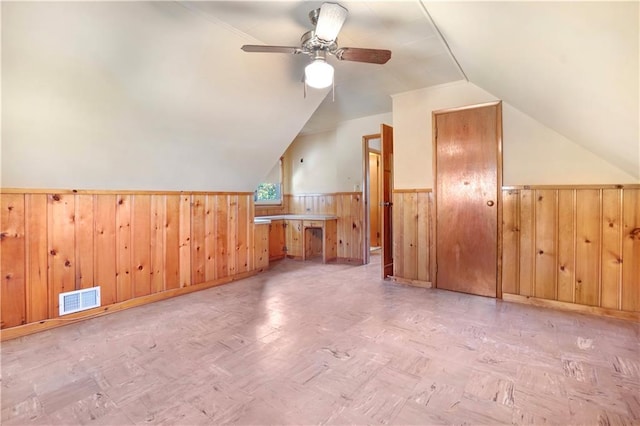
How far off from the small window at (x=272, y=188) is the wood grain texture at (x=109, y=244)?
1809 mm

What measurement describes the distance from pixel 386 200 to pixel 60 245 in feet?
11.3

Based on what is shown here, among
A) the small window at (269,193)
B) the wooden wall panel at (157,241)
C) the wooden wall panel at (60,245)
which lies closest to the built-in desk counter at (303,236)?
the small window at (269,193)

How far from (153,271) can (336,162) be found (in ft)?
11.0

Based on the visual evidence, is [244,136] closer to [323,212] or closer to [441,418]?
[323,212]

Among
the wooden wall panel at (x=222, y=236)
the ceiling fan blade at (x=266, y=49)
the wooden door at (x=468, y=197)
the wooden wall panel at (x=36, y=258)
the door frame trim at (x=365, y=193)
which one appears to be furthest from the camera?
the door frame trim at (x=365, y=193)

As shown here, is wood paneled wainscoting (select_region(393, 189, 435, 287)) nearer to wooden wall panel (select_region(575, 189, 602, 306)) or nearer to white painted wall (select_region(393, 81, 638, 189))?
white painted wall (select_region(393, 81, 638, 189))

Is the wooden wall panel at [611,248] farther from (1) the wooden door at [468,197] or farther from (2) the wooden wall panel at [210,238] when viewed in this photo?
(2) the wooden wall panel at [210,238]

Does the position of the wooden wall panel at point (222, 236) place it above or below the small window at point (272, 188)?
below

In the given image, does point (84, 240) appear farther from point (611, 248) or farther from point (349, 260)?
point (611, 248)

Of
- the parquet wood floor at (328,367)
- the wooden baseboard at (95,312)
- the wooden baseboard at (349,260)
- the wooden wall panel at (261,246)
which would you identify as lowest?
the parquet wood floor at (328,367)

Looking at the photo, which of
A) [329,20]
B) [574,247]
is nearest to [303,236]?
[574,247]

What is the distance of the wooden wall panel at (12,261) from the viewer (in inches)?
91.2

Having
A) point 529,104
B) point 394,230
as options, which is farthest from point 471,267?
point 529,104

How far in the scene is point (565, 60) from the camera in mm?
1602
